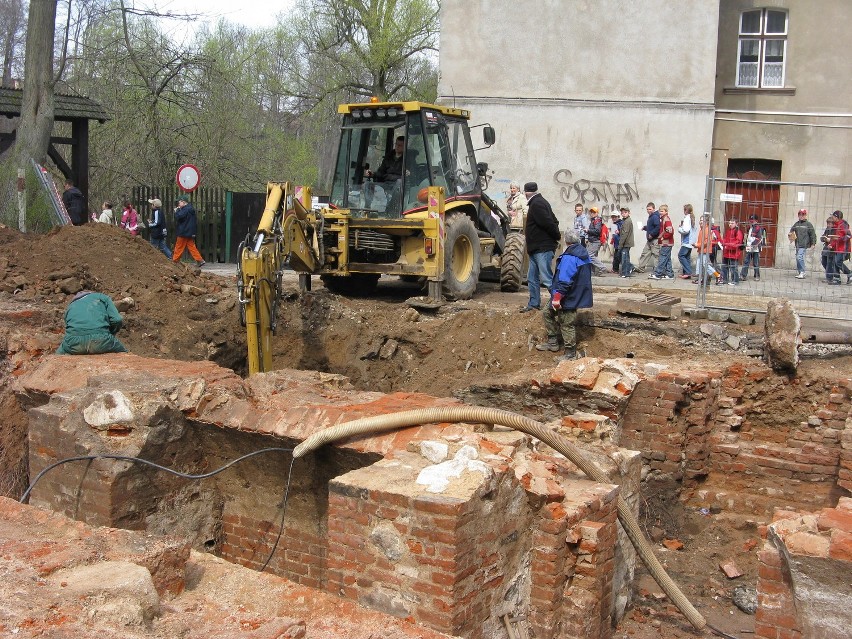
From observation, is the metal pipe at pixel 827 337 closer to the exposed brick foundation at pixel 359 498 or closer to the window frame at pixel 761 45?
the exposed brick foundation at pixel 359 498

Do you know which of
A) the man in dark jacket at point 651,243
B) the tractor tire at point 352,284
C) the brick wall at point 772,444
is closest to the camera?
the brick wall at point 772,444

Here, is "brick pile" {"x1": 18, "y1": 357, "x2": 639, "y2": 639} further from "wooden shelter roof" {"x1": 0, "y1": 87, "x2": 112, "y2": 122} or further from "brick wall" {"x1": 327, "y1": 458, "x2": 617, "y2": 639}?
"wooden shelter roof" {"x1": 0, "y1": 87, "x2": 112, "y2": 122}

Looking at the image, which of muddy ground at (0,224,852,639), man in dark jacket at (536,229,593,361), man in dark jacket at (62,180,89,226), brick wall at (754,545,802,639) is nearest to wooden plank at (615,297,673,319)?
muddy ground at (0,224,852,639)

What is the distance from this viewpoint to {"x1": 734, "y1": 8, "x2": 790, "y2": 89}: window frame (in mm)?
20922

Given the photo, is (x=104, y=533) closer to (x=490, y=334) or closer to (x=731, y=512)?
(x=731, y=512)

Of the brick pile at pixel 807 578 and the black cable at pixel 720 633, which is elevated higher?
the brick pile at pixel 807 578

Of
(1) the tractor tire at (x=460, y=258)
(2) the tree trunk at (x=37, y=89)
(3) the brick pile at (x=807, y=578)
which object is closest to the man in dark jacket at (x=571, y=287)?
(1) the tractor tire at (x=460, y=258)

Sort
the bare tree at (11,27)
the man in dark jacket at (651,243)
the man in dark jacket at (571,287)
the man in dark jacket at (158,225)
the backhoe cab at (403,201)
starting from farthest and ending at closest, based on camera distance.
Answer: the bare tree at (11,27) < the man in dark jacket at (158,225) < the man in dark jacket at (651,243) < the backhoe cab at (403,201) < the man in dark jacket at (571,287)

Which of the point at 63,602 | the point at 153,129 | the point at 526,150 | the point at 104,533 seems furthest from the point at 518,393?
the point at 153,129

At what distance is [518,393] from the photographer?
8875mm

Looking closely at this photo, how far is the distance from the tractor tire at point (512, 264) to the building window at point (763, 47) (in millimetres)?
10411

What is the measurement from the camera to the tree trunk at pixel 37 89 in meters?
15.2

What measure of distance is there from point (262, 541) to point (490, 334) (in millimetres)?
6025

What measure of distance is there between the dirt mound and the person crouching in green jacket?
2637 millimetres
